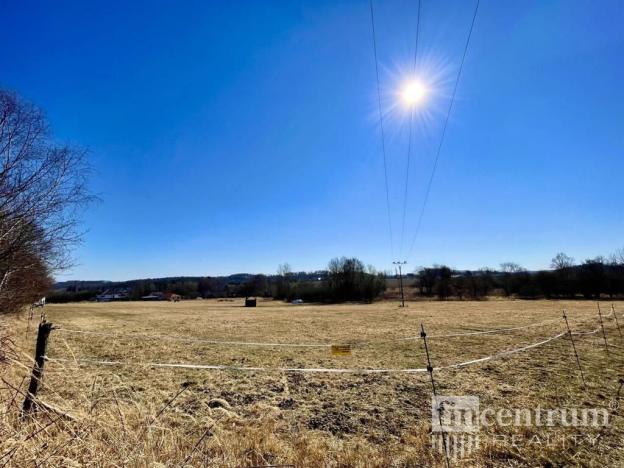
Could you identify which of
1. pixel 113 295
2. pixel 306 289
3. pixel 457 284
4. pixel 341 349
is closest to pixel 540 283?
pixel 457 284

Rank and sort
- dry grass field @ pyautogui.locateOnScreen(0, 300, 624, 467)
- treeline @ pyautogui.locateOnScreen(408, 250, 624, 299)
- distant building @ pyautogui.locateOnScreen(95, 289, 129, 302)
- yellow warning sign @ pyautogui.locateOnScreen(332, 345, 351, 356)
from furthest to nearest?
1. distant building @ pyautogui.locateOnScreen(95, 289, 129, 302)
2. treeline @ pyautogui.locateOnScreen(408, 250, 624, 299)
3. yellow warning sign @ pyautogui.locateOnScreen(332, 345, 351, 356)
4. dry grass field @ pyautogui.locateOnScreen(0, 300, 624, 467)

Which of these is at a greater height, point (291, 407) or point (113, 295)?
point (291, 407)

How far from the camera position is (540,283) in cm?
8169

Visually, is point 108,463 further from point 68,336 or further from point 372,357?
point 68,336

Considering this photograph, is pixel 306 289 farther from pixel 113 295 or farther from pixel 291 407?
pixel 291 407

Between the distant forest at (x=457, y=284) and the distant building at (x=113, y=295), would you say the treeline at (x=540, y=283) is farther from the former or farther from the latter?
the distant building at (x=113, y=295)

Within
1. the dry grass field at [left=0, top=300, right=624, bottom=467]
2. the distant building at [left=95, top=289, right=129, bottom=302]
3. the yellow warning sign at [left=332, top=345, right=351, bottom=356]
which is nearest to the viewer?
the dry grass field at [left=0, top=300, right=624, bottom=467]

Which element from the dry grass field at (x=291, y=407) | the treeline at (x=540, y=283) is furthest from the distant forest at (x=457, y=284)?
the dry grass field at (x=291, y=407)

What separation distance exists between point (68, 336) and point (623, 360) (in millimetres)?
24685

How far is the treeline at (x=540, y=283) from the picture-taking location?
72.0m

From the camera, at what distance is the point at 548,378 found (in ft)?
28.7

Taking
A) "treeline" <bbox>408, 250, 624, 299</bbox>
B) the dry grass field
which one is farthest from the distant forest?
the dry grass field

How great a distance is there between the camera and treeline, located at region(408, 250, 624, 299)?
236 ft

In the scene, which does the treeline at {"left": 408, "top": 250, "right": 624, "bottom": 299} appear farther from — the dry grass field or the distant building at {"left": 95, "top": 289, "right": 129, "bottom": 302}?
the distant building at {"left": 95, "top": 289, "right": 129, "bottom": 302}
